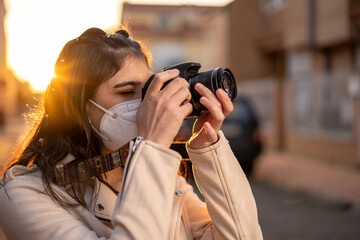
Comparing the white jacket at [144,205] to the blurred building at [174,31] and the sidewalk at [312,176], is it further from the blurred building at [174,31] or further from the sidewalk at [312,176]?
the blurred building at [174,31]

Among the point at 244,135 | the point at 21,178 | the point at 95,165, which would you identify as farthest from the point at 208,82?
the point at 244,135

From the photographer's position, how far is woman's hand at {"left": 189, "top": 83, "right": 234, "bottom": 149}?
1649mm

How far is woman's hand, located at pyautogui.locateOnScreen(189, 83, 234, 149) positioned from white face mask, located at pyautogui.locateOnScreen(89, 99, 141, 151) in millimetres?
293

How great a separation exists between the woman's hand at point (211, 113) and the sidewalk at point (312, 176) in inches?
229

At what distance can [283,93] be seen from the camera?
1444cm

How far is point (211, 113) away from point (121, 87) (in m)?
0.42

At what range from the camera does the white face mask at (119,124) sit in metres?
1.88

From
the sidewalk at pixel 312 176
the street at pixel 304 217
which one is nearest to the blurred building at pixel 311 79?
the sidewalk at pixel 312 176

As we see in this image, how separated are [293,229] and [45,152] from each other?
14.6ft

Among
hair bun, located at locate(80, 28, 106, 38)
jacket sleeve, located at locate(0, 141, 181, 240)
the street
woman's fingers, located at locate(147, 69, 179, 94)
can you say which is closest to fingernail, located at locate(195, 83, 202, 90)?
woman's fingers, located at locate(147, 69, 179, 94)

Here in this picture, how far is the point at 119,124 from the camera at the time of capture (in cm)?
189

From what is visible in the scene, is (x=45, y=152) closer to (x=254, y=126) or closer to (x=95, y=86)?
(x=95, y=86)

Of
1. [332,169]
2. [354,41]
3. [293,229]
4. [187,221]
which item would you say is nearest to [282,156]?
[332,169]

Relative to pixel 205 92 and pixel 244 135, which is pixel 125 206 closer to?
pixel 205 92
